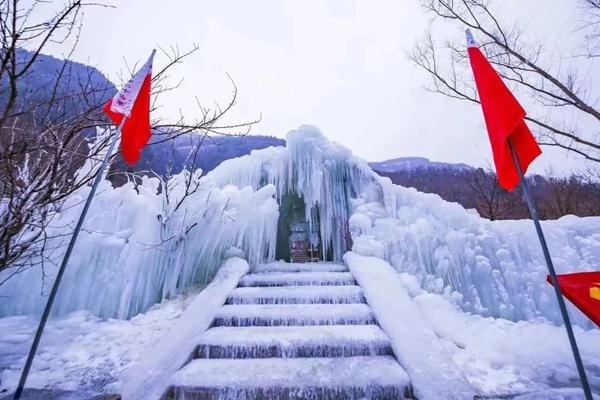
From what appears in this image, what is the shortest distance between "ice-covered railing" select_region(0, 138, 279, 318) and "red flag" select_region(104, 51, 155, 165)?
1563mm

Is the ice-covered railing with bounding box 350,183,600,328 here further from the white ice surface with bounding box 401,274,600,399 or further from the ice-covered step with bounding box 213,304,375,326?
the ice-covered step with bounding box 213,304,375,326

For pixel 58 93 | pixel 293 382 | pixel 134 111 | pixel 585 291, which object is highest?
pixel 58 93

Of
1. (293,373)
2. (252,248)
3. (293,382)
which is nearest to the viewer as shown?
(293,382)

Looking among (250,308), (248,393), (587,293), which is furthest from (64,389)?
(587,293)

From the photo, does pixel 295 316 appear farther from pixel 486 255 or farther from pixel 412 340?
pixel 486 255

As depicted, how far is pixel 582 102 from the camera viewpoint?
8750 millimetres

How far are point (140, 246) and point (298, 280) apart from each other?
8.19 ft

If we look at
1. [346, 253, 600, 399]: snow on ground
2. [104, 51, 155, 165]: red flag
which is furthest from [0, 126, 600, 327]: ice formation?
[104, 51, 155, 165]: red flag

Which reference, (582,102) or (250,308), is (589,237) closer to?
(250,308)

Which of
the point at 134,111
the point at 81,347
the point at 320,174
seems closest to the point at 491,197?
the point at 320,174

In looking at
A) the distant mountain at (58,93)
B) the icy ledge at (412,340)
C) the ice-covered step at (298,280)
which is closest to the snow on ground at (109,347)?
the ice-covered step at (298,280)

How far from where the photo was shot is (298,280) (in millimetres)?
4867

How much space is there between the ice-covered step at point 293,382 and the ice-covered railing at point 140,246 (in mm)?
1874

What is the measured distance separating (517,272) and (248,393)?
14.5 ft
